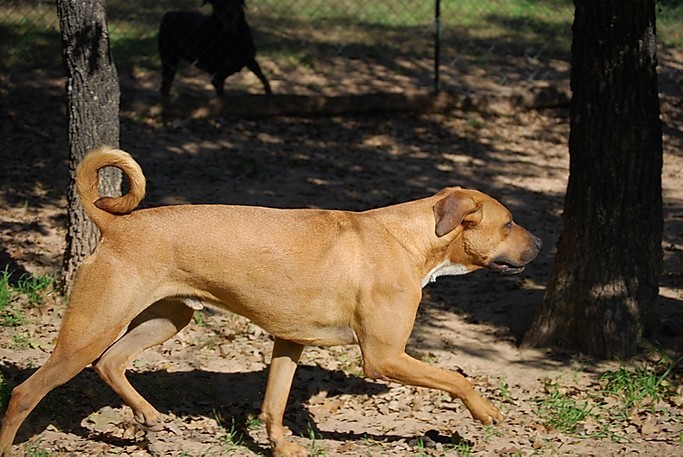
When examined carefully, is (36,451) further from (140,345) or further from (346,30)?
(346,30)

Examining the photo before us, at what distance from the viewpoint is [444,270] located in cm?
527

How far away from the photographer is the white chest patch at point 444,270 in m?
5.21

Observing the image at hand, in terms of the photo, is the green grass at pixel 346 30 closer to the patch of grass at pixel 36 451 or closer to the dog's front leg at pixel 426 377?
the patch of grass at pixel 36 451

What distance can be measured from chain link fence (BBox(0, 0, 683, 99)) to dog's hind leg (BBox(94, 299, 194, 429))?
656 centimetres

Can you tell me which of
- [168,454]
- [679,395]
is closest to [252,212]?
[168,454]

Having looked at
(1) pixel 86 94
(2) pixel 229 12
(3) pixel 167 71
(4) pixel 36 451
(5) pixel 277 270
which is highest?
(2) pixel 229 12

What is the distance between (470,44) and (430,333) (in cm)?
810

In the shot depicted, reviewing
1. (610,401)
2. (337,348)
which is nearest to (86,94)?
(337,348)

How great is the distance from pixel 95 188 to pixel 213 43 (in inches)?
260

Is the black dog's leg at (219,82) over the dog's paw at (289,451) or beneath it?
over

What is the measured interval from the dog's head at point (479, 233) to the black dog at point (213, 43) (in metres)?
6.43

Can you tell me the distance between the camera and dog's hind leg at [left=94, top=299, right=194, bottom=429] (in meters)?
5.27

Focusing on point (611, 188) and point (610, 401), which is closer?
point (610, 401)

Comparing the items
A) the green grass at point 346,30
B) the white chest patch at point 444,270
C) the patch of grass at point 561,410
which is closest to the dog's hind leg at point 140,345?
the white chest patch at point 444,270
